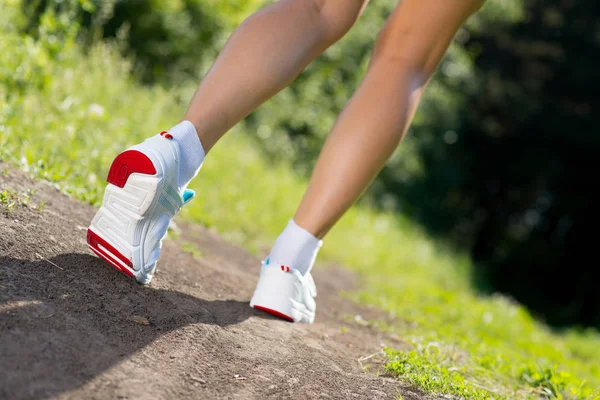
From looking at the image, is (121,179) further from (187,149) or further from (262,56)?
(262,56)

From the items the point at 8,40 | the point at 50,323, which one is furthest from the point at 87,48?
the point at 50,323

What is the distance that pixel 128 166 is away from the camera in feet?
6.00

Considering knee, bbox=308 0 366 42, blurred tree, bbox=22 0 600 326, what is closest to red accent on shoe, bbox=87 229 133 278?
knee, bbox=308 0 366 42

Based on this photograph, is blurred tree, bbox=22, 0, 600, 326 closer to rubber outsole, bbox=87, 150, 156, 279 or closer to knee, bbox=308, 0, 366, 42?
knee, bbox=308, 0, 366, 42

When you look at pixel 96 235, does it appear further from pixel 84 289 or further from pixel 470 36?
pixel 470 36

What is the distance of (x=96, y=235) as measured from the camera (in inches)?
72.9

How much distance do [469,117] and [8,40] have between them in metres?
13.8

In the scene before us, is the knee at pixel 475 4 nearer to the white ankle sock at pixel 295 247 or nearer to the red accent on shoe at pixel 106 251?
the white ankle sock at pixel 295 247

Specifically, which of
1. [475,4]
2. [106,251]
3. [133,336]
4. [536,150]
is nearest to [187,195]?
[106,251]

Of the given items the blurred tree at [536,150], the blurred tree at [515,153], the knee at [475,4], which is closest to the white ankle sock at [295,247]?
the knee at [475,4]

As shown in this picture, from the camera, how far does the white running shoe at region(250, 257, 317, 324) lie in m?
2.08

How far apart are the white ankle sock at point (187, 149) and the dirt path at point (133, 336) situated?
0.35 meters

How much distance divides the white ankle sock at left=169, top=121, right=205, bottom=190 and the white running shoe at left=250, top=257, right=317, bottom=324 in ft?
1.31

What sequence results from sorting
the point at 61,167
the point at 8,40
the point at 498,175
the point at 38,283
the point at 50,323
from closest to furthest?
1. the point at 50,323
2. the point at 38,283
3. the point at 61,167
4. the point at 8,40
5. the point at 498,175
